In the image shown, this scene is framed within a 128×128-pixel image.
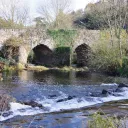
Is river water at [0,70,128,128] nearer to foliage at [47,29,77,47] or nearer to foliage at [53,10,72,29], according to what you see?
foliage at [47,29,77,47]

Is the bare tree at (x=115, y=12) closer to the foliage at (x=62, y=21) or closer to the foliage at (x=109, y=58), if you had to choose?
the foliage at (x=109, y=58)

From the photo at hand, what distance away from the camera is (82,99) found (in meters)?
14.2

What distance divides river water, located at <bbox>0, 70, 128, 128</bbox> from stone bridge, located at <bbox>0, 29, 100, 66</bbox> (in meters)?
9.22

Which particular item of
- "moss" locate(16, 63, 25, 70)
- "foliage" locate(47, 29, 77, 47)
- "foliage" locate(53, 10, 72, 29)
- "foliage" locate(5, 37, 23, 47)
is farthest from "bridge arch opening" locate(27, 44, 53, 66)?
"foliage" locate(53, 10, 72, 29)

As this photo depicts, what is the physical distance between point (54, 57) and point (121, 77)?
1110 cm

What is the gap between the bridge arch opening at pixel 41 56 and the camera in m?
33.1

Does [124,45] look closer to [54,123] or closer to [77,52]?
[77,52]

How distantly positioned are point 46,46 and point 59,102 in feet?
64.0

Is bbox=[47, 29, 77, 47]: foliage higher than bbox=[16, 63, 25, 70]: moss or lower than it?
higher

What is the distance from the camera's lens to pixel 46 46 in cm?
3253

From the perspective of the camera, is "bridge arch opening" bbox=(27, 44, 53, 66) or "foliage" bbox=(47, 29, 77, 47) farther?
"bridge arch opening" bbox=(27, 44, 53, 66)

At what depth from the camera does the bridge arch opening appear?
33.1 meters

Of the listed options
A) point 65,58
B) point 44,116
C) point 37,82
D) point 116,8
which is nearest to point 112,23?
point 116,8

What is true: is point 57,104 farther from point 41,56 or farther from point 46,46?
point 41,56
